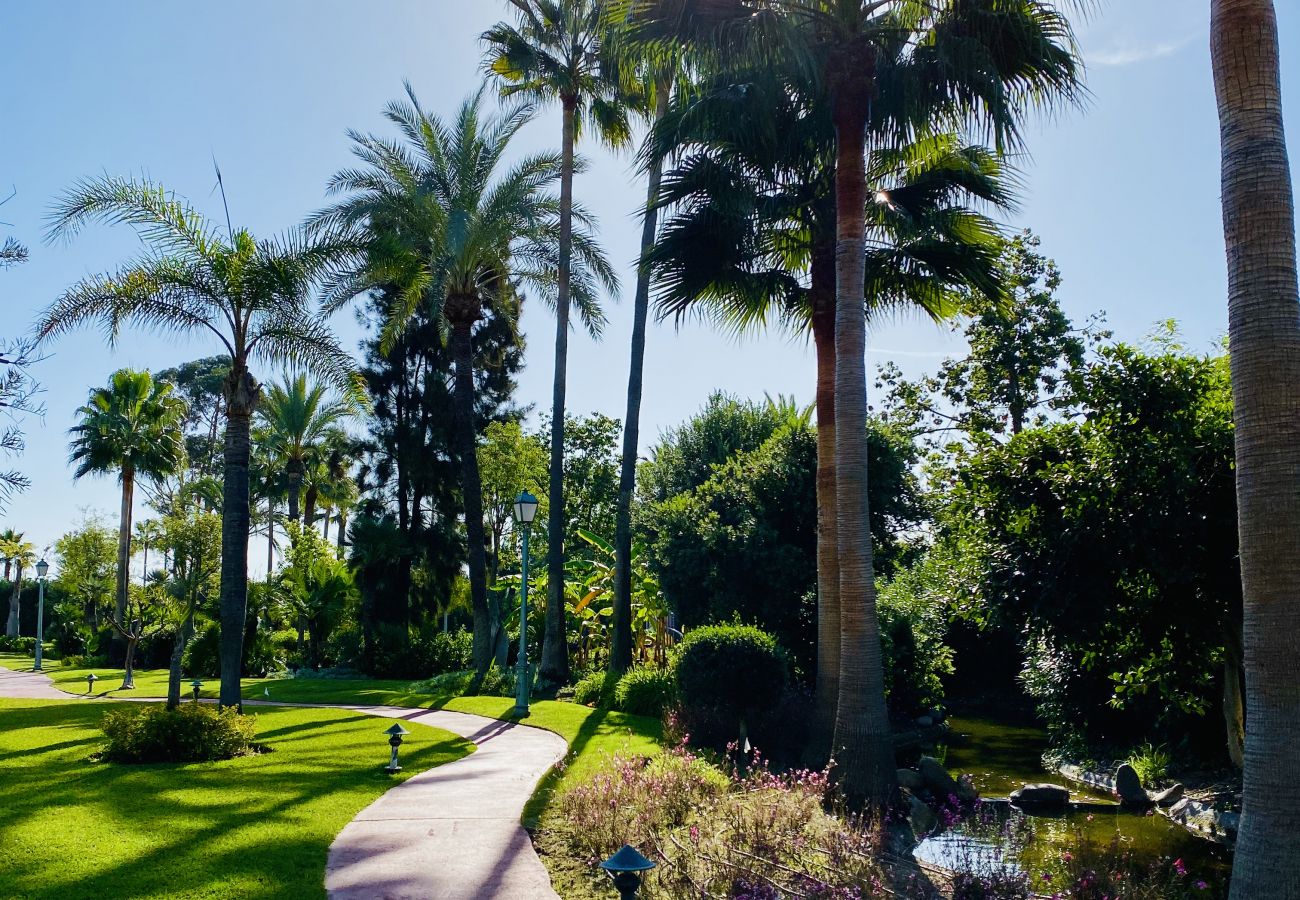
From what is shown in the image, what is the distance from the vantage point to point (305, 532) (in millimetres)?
32750

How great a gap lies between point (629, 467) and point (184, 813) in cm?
1450

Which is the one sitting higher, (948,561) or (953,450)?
(953,450)

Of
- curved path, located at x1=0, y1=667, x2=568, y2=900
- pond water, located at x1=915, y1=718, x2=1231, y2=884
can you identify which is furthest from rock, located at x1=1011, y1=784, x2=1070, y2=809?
curved path, located at x1=0, y1=667, x2=568, y2=900

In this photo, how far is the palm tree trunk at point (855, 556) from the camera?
982 cm

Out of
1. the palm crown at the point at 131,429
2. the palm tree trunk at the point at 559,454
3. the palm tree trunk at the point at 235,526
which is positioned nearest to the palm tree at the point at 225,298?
the palm tree trunk at the point at 235,526

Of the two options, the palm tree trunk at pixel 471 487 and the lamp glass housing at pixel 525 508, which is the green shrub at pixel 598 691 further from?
the lamp glass housing at pixel 525 508

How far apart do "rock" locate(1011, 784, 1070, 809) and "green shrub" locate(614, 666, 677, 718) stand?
6507 mm

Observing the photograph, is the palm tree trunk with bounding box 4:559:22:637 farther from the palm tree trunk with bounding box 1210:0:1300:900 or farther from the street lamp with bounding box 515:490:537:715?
the palm tree trunk with bounding box 1210:0:1300:900

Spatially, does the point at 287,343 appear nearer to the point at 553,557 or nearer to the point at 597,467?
the point at 553,557

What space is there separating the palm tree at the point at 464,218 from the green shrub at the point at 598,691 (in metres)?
4.33

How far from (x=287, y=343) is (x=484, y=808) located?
947 cm

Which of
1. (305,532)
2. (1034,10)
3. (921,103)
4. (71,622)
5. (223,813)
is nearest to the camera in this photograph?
(223,813)

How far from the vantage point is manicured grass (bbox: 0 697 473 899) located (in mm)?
6602

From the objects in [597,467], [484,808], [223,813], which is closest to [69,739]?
[223,813]
